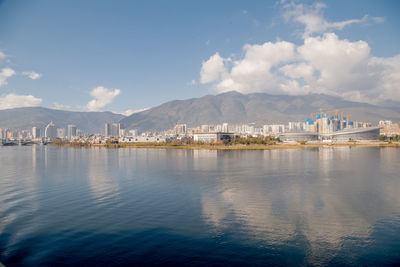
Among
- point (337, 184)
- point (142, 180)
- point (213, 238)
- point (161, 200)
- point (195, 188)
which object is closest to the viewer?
point (213, 238)

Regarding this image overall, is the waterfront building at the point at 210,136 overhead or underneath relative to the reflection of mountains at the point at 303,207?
overhead

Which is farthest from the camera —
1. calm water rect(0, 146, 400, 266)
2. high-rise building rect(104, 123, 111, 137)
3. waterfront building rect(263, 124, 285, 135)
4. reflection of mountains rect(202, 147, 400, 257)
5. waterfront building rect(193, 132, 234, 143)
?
high-rise building rect(104, 123, 111, 137)

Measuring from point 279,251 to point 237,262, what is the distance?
2.52 ft

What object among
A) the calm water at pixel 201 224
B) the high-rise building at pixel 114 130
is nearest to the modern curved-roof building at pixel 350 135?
the calm water at pixel 201 224

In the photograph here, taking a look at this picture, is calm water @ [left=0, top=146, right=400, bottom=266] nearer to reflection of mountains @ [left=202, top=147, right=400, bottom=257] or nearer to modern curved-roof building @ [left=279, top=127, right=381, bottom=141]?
reflection of mountains @ [left=202, top=147, right=400, bottom=257]

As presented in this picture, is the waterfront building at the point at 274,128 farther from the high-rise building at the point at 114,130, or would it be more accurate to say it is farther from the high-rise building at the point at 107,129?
the high-rise building at the point at 114,130

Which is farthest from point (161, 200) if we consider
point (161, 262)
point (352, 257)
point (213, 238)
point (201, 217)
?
point (352, 257)

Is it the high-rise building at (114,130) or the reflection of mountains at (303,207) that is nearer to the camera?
the reflection of mountains at (303,207)

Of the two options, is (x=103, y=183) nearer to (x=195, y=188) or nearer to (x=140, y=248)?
(x=195, y=188)

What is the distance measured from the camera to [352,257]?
3.88m

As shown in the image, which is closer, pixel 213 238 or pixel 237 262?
pixel 237 262

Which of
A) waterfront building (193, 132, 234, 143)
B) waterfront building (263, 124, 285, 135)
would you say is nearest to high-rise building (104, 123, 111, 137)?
waterfront building (263, 124, 285, 135)

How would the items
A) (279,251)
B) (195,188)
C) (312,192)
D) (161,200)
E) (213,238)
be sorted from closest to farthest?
1. (279,251)
2. (213,238)
3. (161,200)
4. (312,192)
5. (195,188)

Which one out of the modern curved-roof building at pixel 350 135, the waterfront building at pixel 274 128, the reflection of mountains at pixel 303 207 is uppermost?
the waterfront building at pixel 274 128
